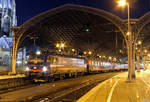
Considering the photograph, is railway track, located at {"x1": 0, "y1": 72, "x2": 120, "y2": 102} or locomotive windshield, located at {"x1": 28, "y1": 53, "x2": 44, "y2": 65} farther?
locomotive windshield, located at {"x1": 28, "y1": 53, "x2": 44, "y2": 65}

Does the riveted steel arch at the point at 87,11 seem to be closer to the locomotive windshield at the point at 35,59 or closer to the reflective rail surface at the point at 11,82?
the locomotive windshield at the point at 35,59

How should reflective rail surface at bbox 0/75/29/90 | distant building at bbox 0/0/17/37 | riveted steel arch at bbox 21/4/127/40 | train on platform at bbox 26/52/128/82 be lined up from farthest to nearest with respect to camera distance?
1. distant building at bbox 0/0/17/37
2. riveted steel arch at bbox 21/4/127/40
3. train on platform at bbox 26/52/128/82
4. reflective rail surface at bbox 0/75/29/90

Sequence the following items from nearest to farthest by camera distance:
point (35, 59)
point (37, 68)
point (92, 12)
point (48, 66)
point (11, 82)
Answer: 1. point (11, 82)
2. point (37, 68)
3. point (48, 66)
4. point (35, 59)
5. point (92, 12)

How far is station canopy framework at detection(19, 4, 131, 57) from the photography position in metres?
40.3

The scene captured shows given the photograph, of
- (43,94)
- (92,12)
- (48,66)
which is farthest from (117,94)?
(92,12)

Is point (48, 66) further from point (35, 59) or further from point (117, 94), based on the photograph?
point (117, 94)

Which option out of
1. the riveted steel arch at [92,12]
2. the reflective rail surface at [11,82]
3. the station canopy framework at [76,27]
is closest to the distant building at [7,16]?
the station canopy framework at [76,27]

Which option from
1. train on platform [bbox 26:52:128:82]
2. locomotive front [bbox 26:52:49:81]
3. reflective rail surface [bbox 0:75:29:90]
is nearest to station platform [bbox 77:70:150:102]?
locomotive front [bbox 26:52:49:81]

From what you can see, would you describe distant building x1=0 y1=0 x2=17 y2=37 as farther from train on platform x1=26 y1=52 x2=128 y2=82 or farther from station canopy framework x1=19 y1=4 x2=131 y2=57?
train on platform x1=26 y1=52 x2=128 y2=82

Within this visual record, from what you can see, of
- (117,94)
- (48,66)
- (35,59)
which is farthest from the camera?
(35,59)

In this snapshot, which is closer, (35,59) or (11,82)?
(11,82)

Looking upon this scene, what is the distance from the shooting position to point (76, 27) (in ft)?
185

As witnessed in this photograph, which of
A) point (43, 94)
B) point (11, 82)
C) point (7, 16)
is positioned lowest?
point (43, 94)

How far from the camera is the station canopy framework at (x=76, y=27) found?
40312 mm
